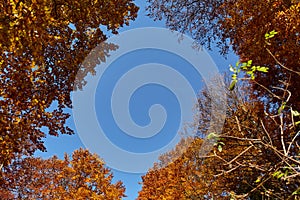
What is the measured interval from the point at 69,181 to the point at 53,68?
17.0 metres

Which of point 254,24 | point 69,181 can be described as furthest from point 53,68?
point 69,181

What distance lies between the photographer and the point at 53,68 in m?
5.90

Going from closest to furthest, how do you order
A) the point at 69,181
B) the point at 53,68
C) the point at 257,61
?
the point at 53,68, the point at 257,61, the point at 69,181

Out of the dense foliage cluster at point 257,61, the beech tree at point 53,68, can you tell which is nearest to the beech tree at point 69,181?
the dense foliage cluster at point 257,61

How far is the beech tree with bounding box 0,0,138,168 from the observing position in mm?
5145

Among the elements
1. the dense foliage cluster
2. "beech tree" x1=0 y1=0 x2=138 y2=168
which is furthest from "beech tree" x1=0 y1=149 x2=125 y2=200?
"beech tree" x1=0 y1=0 x2=138 y2=168

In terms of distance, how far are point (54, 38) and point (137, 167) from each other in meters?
25.2

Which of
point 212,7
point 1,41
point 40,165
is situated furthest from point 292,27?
point 40,165

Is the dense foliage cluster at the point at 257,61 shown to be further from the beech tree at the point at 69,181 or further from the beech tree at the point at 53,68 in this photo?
the beech tree at the point at 69,181

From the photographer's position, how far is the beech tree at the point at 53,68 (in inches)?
203

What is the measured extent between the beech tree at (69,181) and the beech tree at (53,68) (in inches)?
541


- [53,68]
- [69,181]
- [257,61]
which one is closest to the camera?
[53,68]

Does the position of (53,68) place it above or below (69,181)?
below

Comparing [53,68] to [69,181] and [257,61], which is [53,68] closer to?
[257,61]
